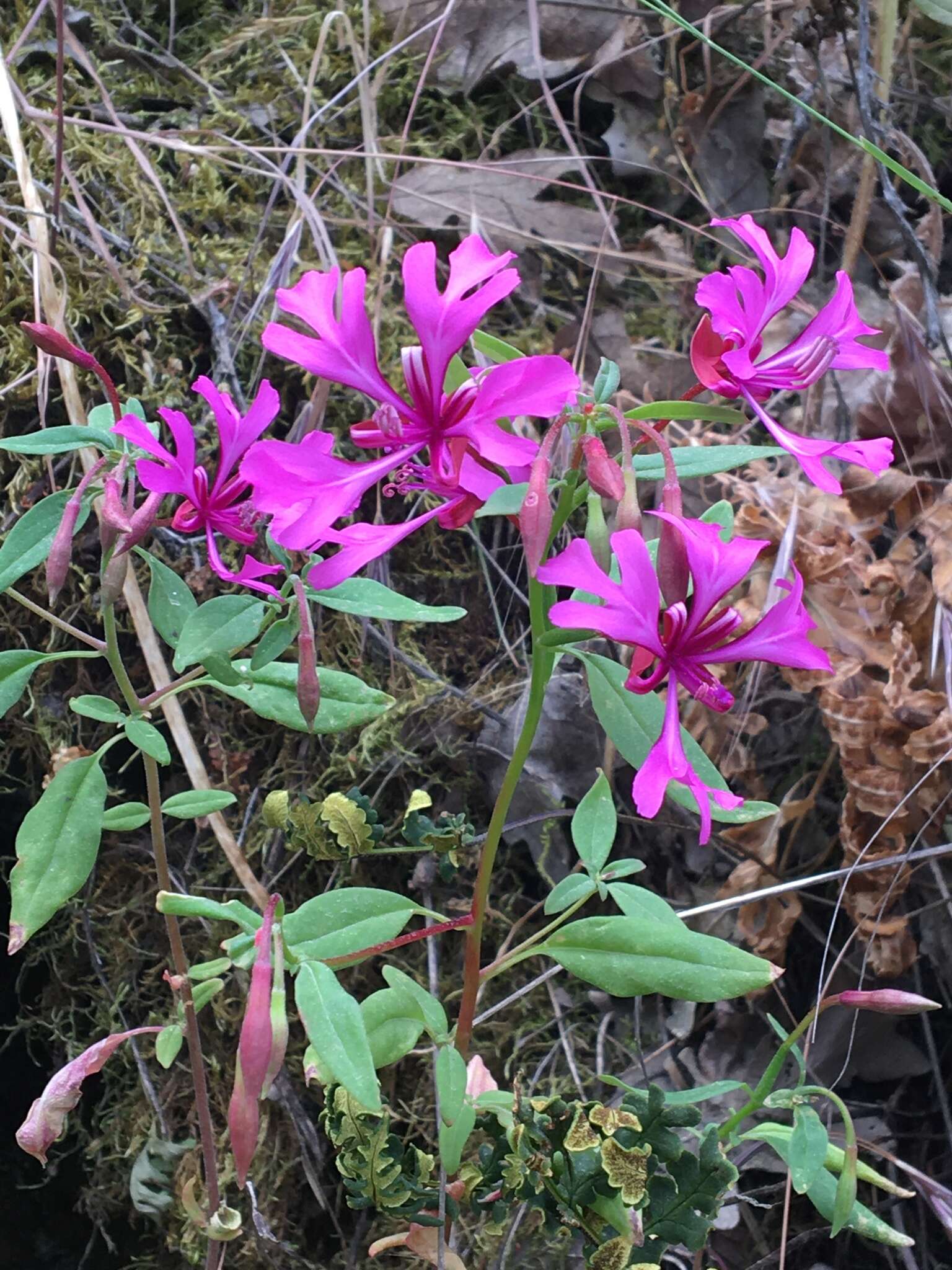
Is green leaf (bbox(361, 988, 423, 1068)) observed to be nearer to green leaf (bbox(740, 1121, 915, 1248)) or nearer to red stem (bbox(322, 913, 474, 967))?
red stem (bbox(322, 913, 474, 967))

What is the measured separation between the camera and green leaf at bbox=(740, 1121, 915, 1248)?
110 cm

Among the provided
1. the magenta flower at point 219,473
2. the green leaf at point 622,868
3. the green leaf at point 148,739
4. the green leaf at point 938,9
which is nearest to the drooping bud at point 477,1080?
the green leaf at point 622,868

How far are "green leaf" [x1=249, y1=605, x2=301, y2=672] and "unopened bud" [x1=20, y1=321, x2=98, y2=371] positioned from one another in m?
0.28

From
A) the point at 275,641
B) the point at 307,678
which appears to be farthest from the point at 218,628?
the point at 307,678

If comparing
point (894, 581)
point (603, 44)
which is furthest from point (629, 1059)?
point (603, 44)

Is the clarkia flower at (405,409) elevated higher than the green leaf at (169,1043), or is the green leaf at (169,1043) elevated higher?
the clarkia flower at (405,409)

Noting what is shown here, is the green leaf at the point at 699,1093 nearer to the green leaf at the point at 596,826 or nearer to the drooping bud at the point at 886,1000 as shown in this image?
the drooping bud at the point at 886,1000

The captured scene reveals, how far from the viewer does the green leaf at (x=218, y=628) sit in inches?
38.9

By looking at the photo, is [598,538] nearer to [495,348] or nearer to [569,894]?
[495,348]

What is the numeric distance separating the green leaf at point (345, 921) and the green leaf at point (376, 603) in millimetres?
274

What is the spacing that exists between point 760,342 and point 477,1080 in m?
0.89

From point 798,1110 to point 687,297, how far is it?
145 centimetres

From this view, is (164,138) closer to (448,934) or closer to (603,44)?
(603,44)

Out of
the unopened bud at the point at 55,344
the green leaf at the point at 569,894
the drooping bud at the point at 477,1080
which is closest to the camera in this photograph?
the unopened bud at the point at 55,344
